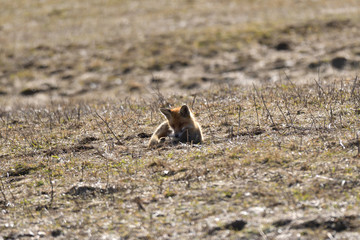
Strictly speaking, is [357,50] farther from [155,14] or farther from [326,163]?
[326,163]

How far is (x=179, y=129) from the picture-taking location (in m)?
10.0

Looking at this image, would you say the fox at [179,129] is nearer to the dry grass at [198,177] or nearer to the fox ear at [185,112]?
the fox ear at [185,112]

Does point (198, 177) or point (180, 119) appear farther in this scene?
point (180, 119)

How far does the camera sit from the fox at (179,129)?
9797mm

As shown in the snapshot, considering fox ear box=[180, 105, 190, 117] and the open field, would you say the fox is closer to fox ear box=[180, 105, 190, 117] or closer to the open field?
fox ear box=[180, 105, 190, 117]

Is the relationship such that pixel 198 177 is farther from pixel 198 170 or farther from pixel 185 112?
pixel 185 112

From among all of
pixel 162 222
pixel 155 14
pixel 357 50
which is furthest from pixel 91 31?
pixel 162 222

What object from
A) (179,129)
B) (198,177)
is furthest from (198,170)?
(179,129)

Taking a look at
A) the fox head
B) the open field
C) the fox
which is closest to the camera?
the open field

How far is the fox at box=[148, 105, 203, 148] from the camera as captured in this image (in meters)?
9.80

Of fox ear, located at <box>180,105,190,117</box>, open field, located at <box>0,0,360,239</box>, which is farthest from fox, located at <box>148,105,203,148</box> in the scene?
open field, located at <box>0,0,360,239</box>

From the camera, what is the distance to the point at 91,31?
35500 millimetres

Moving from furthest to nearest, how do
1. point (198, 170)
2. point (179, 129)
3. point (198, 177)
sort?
point (179, 129), point (198, 170), point (198, 177)

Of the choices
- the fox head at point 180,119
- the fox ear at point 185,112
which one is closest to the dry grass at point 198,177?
the fox head at point 180,119
